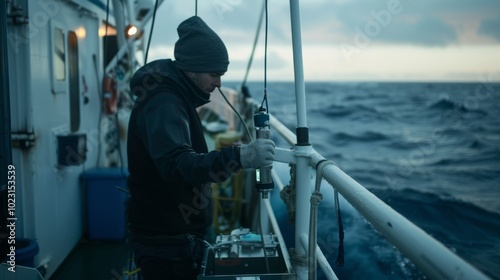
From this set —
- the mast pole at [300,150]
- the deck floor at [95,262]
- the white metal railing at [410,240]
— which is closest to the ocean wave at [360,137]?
the deck floor at [95,262]

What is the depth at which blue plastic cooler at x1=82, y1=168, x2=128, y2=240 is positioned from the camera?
4.08m

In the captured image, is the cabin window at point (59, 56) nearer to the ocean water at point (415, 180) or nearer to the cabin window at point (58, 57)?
the cabin window at point (58, 57)

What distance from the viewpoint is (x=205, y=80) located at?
1910 mm

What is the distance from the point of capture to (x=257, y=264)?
2.08 m

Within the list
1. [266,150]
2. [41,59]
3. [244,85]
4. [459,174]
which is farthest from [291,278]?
[459,174]

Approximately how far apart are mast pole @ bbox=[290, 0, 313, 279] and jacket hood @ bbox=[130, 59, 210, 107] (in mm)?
439

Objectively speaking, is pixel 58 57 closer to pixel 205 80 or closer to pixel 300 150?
pixel 205 80

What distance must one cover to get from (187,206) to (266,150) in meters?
0.55

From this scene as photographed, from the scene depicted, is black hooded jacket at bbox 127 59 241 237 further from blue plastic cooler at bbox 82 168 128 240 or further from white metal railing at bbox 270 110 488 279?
blue plastic cooler at bbox 82 168 128 240

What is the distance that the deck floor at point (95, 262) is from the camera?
3459 millimetres

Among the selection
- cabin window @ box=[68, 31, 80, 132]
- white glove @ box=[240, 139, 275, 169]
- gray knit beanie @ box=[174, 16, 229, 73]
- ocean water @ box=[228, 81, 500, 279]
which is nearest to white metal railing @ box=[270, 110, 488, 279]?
white glove @ box=[240, 139, 275, 169]

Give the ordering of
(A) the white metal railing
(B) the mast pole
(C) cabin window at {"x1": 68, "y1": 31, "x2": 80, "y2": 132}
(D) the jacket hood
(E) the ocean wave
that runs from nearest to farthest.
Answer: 1. (A) the white metal railing
2. (D) the jacket hood
3. (B) the mast pole
4. (C) cabin window at {"x1": 68, "y1": 31, "x2": 80, "y2": 132}
5. (E) the ocean wave

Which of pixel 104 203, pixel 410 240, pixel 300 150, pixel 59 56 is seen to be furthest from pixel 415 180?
pixel 410 240

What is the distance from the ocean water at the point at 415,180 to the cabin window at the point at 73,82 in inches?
96.7
